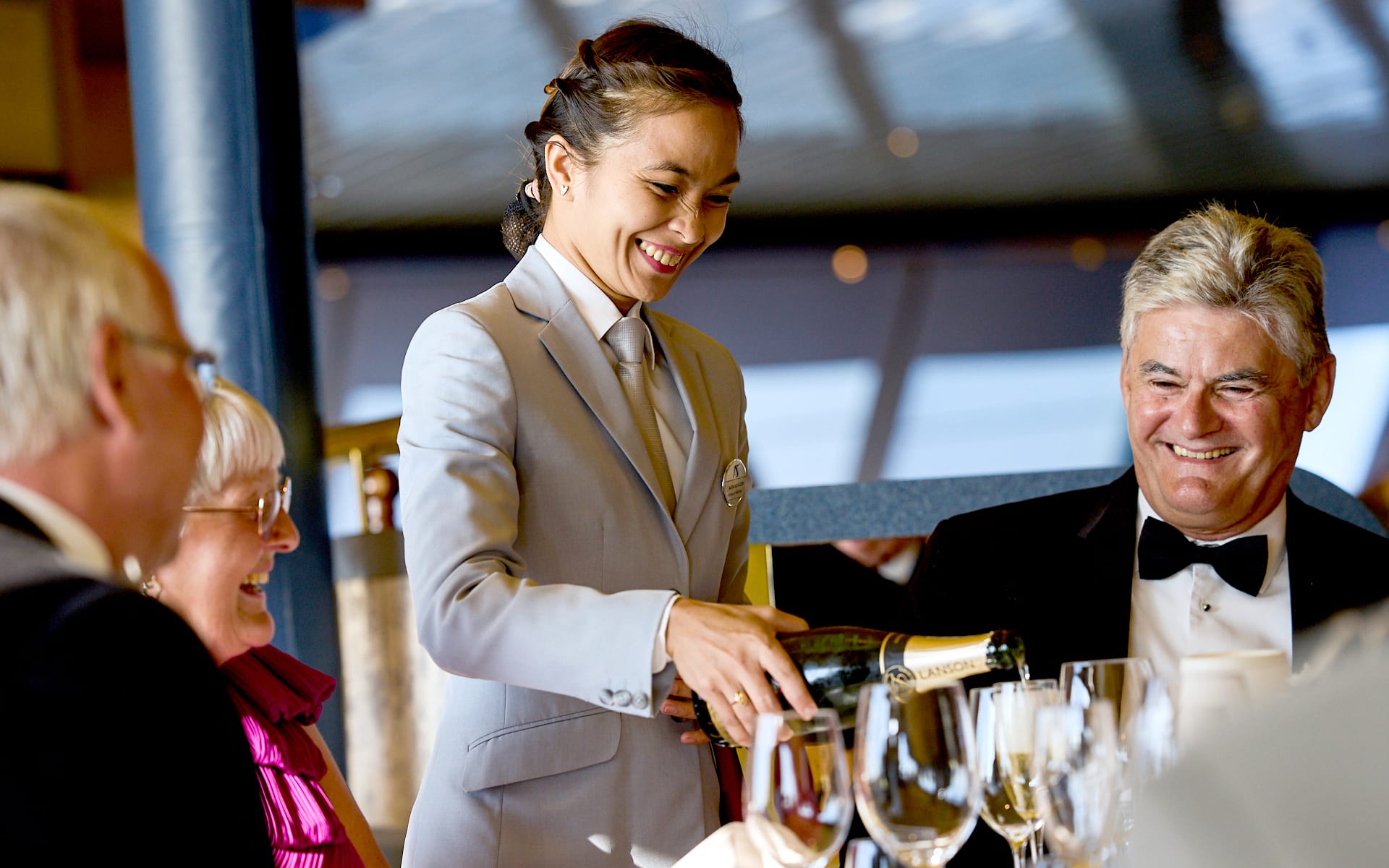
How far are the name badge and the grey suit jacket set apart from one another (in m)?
0.04

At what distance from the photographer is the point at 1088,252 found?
39.8ft

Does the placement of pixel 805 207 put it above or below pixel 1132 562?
above

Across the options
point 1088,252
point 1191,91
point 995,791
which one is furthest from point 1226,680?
point 1088,252

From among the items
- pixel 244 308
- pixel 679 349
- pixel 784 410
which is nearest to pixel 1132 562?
pixel 679 349

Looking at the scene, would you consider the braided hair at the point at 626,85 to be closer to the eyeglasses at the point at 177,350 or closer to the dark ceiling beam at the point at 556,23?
the eyeglasses at the point at 177,350

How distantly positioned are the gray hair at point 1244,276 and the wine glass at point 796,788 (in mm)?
1130

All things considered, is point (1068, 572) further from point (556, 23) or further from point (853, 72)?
point (853, 72)

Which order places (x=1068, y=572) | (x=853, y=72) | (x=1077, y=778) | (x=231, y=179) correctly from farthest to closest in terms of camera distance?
(x=853, y=72), (x=231, y=179), (x=1068, y=572), (x=1077, y=778)

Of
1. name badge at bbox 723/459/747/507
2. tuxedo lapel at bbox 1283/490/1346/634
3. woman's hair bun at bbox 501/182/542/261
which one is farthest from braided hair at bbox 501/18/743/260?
tuxedo lapel at bbox 1283/490/1346/634

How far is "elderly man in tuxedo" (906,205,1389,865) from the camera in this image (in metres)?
1.89

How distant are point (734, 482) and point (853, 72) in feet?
26.4

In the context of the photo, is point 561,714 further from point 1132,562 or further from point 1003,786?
point 1132,562

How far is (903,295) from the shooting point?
12242 millimetres

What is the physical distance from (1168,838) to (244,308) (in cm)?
276
